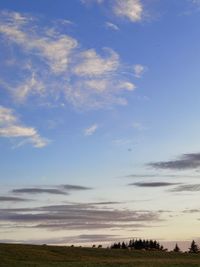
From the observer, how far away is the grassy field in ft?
242

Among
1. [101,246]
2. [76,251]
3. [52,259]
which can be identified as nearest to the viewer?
[52,259]

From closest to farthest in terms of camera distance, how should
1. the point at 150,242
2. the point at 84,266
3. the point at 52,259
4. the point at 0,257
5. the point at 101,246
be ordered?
the point at 84,266
the point at 0,257
the point at 52,259
the point at 101,246
the point at 150,242

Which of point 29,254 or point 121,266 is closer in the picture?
point 121,266

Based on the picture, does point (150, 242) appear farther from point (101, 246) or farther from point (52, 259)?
point (52, 259)

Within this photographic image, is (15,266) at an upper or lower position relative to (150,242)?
lower

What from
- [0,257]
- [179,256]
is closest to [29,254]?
[0,257]

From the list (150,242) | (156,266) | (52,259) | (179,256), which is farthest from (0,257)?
(150,242)

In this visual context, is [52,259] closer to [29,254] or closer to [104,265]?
[29,254]

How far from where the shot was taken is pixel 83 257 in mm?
91750

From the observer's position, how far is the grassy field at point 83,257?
73.6 metres

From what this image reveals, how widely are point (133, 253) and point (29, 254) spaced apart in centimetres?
2432

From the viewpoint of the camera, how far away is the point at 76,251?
99000 mm

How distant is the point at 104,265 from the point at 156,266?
6.43m

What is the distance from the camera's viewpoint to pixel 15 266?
216 ft
